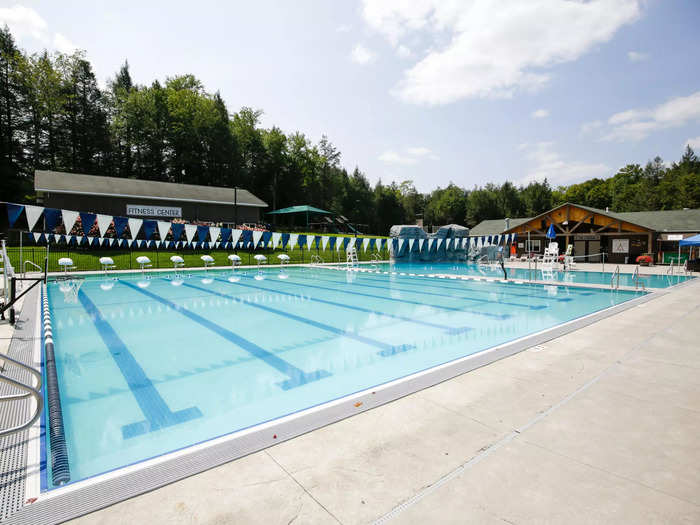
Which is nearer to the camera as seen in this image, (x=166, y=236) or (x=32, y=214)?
(x=32, y=214)

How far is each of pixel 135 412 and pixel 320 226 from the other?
124 ft

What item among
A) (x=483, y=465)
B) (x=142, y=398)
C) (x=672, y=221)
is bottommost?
(x=142, y=398)

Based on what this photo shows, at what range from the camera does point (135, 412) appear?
12.2ft

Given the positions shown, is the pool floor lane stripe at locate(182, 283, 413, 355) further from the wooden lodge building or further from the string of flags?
the wooden lodge building

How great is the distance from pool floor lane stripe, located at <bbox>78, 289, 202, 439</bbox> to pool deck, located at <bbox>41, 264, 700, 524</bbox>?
5.54 feet

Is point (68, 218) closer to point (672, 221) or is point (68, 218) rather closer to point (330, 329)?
point (330, 329)

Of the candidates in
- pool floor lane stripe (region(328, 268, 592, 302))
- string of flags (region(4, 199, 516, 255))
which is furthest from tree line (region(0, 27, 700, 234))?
pool floor lane stripe (region(328, 268, 592, 302))

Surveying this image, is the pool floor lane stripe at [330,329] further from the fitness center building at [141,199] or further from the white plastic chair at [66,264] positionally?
the fitness center building at [141,199]

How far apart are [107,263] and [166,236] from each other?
544cm

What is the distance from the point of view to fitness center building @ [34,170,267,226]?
22.9m

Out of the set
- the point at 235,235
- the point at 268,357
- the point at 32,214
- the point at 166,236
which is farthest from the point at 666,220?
the point at 32,214

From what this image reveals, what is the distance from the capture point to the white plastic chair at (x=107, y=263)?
1545 cm

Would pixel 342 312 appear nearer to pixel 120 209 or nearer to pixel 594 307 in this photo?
pixel 594 307

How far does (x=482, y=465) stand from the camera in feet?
7.05
